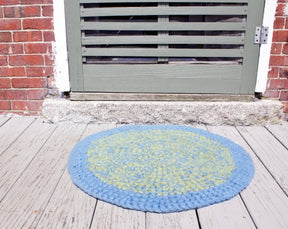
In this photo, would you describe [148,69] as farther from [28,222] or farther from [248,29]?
[28,222]

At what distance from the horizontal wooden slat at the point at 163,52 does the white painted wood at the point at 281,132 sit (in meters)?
0.63

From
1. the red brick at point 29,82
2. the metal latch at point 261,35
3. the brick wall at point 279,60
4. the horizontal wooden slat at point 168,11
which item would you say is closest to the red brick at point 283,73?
the brick wall at point 279,60

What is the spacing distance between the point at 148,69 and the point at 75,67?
0.59m

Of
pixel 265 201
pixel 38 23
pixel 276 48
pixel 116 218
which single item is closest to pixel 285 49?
pixel 276 48

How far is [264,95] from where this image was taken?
227 centimetres

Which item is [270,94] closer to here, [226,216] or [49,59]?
[226,216]

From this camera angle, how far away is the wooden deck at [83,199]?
3.86 ft

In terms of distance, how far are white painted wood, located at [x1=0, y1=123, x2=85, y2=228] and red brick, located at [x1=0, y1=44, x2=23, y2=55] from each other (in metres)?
0.77

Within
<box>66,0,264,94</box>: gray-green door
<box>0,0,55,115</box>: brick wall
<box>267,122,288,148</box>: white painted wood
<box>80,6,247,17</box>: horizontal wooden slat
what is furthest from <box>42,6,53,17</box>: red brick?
<box>267,122,288,148</box>: white painted wood

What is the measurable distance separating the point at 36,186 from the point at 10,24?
1.39 meters

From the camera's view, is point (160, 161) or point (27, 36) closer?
point (160, 161)

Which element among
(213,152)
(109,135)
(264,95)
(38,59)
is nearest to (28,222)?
(109,135)

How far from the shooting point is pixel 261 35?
2.12m

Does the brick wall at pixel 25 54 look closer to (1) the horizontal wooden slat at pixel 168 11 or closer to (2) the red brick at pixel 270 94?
(1) the horizontal wooden slat at pixel 168 11
